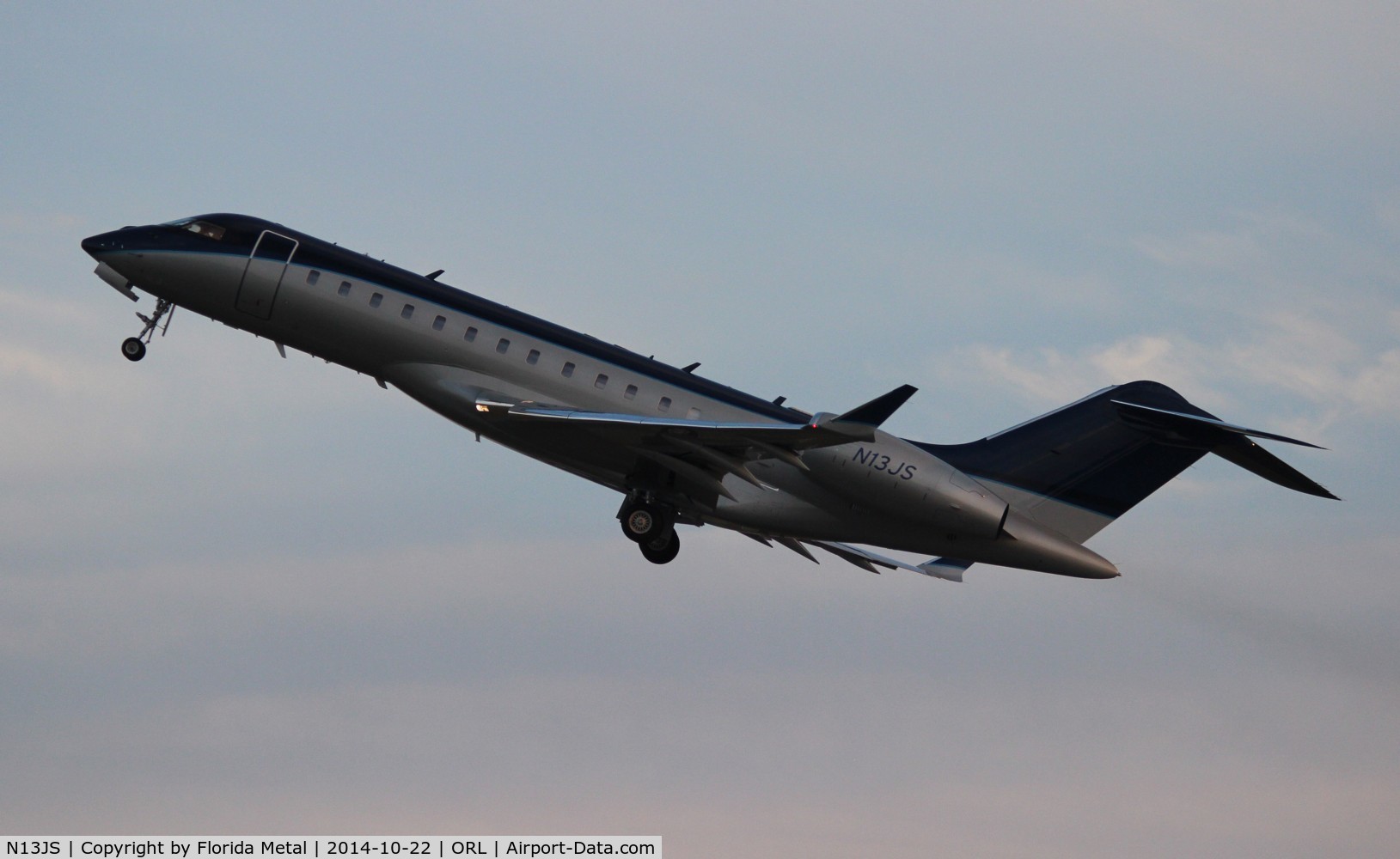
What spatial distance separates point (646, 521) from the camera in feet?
81.9

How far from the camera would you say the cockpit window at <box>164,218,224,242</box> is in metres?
25.2

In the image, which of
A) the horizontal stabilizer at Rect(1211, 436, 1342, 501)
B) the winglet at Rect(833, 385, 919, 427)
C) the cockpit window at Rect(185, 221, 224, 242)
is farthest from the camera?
the cockpit window at Rect(185, 221, 224, 242)

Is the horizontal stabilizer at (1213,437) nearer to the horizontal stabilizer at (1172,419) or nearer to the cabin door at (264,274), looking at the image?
the horizontal stabilizer at (1172,419)

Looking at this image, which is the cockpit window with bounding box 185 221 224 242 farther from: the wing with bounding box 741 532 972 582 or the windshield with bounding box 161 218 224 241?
the wing with bounding box 741 532 972 582

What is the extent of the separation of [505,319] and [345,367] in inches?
113

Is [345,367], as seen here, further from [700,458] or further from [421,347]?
[700,458]

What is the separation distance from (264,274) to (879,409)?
11.2 meters

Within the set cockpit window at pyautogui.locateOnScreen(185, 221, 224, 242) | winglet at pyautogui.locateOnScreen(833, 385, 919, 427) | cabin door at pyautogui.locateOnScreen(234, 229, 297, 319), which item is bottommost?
winglet at pyautogui.locateOnScreen(833, 385, 919, 427)

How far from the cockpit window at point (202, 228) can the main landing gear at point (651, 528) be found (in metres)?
8.22

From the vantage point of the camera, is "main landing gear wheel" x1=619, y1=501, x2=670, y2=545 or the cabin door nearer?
the cabin door

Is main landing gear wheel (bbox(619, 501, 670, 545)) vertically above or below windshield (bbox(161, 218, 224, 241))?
below

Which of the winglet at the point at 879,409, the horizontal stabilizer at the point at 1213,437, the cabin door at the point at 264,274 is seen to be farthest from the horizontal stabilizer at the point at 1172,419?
the cabin door at the point at 264,274

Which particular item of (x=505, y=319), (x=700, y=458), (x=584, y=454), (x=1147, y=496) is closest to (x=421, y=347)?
(x=505, y=319)

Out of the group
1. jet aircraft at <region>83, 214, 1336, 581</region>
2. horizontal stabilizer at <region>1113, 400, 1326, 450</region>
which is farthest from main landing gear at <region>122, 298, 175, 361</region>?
horizontal stabilizer at <region>1113, 400, 1326, 450</region>
